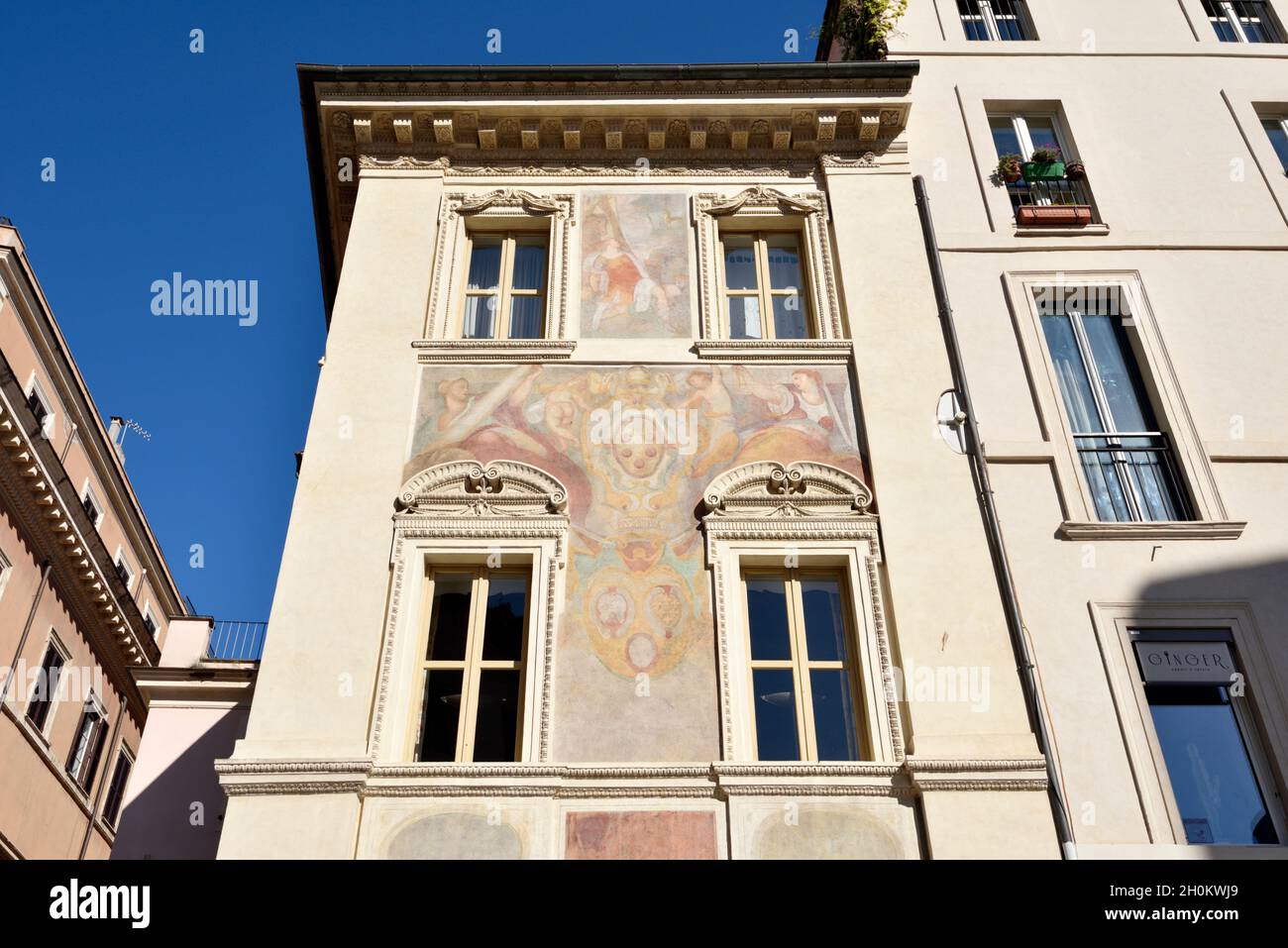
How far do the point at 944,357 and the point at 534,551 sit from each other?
4590mm

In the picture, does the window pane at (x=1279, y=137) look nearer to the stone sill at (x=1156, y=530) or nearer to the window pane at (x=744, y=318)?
the stone sill at (x=1156, y=530)

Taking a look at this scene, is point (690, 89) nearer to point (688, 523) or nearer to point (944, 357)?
point (944, 357)

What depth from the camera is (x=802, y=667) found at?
978cm

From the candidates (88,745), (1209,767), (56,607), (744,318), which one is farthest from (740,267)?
(88,745)

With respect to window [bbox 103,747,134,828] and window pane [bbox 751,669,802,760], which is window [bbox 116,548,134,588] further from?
window pane [bbox 751,669,802,760]

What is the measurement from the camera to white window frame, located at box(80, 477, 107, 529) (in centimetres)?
2649

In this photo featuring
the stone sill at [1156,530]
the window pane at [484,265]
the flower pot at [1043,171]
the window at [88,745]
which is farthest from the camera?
the window at [88,745]

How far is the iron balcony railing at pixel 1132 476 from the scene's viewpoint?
35.9 feet

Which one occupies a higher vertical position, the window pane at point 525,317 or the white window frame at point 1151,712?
the window pane at point 525,317

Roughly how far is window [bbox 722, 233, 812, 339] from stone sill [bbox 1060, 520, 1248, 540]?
11.3 ft

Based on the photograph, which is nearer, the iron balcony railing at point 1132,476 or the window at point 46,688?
the iron balcony railing at point 1132,476

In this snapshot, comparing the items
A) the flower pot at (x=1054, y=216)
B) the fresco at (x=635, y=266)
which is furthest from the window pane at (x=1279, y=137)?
the fresco at (x=635, y=266)

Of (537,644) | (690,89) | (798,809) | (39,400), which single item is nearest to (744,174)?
(690,89)

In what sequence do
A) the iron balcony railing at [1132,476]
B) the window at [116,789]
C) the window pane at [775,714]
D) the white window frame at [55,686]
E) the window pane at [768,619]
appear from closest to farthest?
1. the window pane at [775,714]
2. the window pane at [768,619]
3. the iron balcony railing at [1132,476]
4. the white window frame at [55,686]
5. the window at [116,789]
